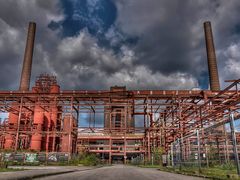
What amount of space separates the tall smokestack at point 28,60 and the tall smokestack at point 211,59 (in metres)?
29.1

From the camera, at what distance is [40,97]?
100ft

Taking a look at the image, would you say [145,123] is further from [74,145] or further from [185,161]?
[185,161]

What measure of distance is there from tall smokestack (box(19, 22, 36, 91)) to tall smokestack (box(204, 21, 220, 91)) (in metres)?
29.1

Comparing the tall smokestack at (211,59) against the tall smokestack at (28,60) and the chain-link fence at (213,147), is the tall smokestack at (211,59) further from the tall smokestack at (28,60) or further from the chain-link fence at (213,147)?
the tall smokestack at (28,60)

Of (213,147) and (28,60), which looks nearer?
(213,147)

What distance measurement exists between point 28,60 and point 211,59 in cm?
2995

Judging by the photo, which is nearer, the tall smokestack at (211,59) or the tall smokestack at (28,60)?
the tall smokestack at (211,59)

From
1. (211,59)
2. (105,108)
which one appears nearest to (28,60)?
(105,108)

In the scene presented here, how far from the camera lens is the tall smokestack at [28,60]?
37.1m

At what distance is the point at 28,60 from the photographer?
3884 centimetres

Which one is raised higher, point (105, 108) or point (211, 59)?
point (211, 59)

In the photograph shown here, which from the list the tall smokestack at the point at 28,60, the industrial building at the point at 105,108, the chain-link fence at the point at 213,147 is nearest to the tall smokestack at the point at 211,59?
the industrial building at the point at 105,108

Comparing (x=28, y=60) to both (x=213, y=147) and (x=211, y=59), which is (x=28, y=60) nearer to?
(x=211, y=59)

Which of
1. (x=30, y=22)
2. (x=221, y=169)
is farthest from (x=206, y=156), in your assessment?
(x=30, y=22)
